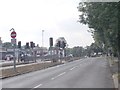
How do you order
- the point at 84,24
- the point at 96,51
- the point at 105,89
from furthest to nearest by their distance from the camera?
the point at 96,51
the point at 84,24
the point at 105,89

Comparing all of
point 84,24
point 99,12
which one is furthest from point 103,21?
point 84,24

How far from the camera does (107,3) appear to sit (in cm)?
2394

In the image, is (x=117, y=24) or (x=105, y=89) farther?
(x=117, y=24)

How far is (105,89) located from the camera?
21.4 metres

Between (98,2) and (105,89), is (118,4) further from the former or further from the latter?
(105,89)

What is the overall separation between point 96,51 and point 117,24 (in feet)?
540

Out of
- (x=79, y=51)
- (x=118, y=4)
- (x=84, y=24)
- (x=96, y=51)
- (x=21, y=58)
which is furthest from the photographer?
(x=96, y=51)

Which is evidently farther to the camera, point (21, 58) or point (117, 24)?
point (21, 58)

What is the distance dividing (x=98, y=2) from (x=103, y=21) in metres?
3.27

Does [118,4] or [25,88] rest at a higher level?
[118,4]

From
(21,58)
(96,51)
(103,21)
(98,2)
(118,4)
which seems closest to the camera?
(118,4)

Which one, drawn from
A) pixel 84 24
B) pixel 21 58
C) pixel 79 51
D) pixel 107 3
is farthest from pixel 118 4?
pixel 79 51

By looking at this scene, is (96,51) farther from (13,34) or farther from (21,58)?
(13,34)

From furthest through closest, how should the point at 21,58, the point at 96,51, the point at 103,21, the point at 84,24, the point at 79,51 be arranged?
1. the point at 96,51
2. the point at 79,51
3. the point at 21,58
4. the point at 84,24
5. the point at 103,21
